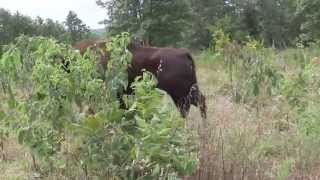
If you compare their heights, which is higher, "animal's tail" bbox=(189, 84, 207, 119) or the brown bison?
the brown bison

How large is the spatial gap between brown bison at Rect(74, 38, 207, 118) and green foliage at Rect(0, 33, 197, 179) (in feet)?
7.37

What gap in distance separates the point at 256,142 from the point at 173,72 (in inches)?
78.0

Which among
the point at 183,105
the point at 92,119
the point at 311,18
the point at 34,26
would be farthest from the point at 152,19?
the point at 92,119

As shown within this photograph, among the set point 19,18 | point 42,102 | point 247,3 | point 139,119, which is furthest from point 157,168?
point 247,3

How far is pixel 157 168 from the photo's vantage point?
346cm

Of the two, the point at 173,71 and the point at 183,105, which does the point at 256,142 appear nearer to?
the point at 183,105

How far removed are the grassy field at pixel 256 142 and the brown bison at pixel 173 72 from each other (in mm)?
370

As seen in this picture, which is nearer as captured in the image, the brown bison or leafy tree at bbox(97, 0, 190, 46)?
the brown bison

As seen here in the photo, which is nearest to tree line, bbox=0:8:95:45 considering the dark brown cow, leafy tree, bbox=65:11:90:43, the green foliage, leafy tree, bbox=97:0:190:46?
leafy tree, bbox=65:11:90:43

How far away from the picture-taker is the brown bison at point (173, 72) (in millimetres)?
6691

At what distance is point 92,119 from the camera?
3.74 metres

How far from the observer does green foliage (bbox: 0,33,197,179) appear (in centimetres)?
357

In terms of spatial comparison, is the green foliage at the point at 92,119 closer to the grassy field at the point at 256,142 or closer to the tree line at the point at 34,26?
the grassy field at the point at 256,142

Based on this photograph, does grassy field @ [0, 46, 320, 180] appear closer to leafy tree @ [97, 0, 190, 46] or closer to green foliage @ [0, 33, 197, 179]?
green foliage @ [0, 33, 197, 179]
